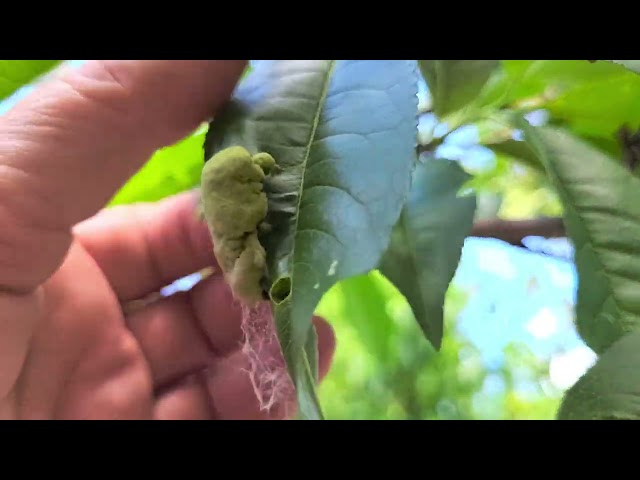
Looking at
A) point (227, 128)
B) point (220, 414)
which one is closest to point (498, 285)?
point (220, 414)

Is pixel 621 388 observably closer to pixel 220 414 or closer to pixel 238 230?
pixel 238 230

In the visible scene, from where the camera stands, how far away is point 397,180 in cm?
29

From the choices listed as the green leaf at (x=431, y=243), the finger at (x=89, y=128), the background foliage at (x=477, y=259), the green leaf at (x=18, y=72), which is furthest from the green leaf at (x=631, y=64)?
the green leaf at (x=18, y=72)

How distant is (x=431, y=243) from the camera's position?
1.26 feet

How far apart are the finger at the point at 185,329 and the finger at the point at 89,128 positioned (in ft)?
0.79

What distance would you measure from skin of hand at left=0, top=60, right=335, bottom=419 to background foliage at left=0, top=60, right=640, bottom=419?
0.19 feet

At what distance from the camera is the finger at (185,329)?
2.14ft

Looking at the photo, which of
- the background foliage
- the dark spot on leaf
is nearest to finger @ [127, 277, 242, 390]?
the background foliage

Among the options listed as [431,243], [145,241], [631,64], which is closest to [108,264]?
[145,241]

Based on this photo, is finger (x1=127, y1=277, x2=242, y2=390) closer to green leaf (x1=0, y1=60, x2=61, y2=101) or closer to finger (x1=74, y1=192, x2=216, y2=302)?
finger (x1=74, y1=192, x2=216, y2=302)

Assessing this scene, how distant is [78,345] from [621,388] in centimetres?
46

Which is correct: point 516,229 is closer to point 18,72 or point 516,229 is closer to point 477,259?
point 18,72

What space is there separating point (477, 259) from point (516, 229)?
53cm

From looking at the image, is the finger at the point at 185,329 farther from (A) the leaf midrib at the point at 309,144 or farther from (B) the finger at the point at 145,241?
(A) the leaf midrib at the point at 309,144
